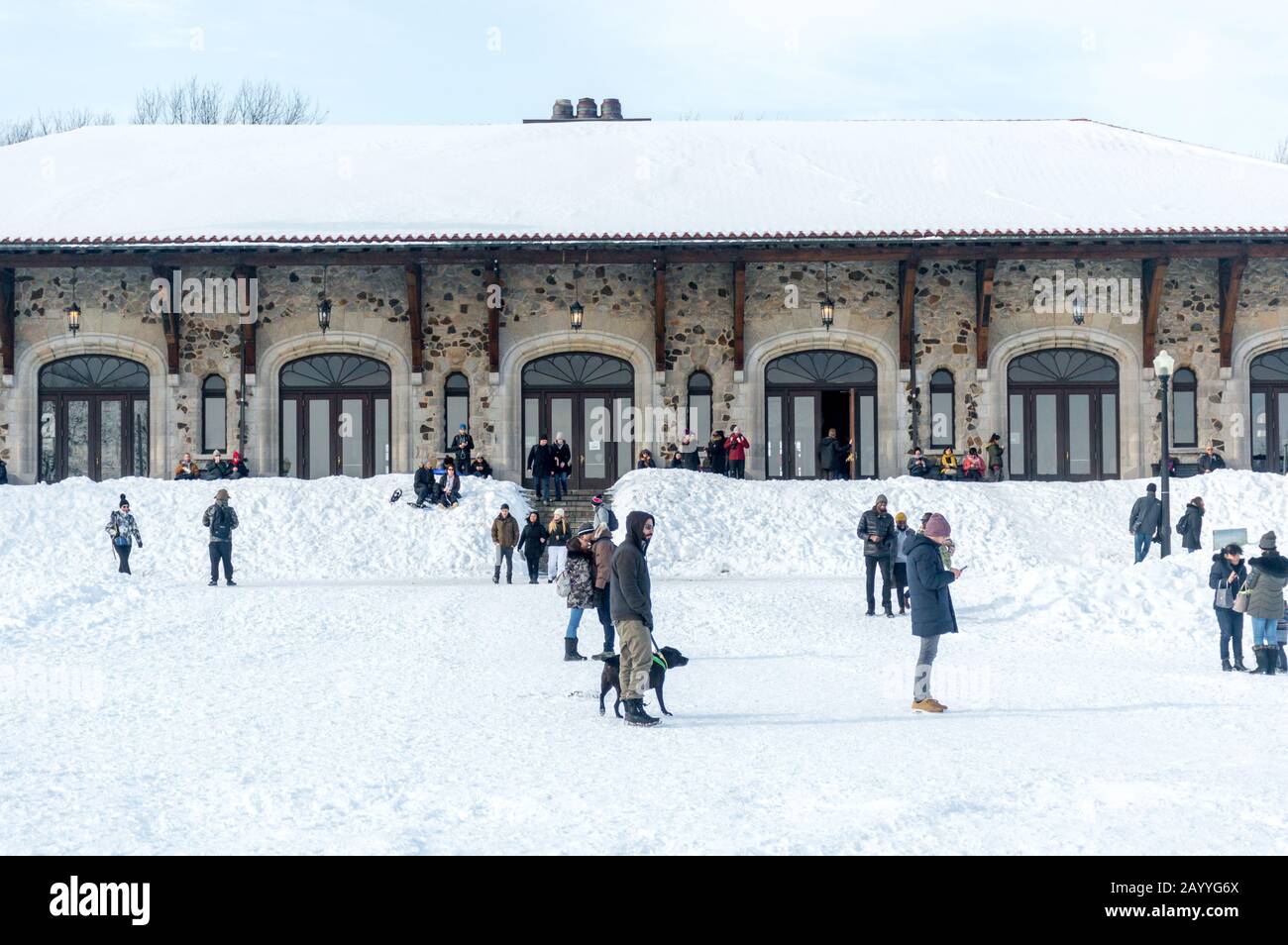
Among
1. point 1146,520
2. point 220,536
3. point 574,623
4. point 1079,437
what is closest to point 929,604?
point 574,623

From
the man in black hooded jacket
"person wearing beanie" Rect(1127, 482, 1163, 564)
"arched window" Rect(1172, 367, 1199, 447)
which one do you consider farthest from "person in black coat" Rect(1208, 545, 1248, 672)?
"arched window" Rect(1172, 367, 1199, 447)

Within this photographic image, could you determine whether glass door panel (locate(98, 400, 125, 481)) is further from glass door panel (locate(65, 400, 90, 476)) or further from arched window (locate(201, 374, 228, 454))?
arched window (locate(201, 374, 228, 454))

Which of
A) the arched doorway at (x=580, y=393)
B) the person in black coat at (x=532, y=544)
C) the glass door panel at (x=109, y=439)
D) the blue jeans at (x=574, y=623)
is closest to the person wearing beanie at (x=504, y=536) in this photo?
the person in black coat at (x=532, y=544)

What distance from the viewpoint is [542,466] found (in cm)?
2333

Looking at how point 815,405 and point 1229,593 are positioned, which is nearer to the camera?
point 1229,593

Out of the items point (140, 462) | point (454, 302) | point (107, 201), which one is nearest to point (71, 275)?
point (107, 201)

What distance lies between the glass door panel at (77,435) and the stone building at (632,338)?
1.6 inches

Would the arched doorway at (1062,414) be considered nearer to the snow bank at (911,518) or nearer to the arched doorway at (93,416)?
the snow bank at (911,518)

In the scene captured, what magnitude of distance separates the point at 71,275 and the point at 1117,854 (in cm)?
2418

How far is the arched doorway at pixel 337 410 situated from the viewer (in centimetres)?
2581

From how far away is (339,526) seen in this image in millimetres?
21141

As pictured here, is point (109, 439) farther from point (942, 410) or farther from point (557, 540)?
point (942, 410)

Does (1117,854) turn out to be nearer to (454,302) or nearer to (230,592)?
(230,592)

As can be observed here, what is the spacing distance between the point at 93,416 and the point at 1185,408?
1998cm
